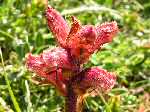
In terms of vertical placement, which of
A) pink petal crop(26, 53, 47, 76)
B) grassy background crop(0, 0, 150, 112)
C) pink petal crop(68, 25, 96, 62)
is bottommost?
grassy background crop(0, 0, 150, 112)

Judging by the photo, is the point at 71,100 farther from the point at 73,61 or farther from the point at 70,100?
the point at 73,61

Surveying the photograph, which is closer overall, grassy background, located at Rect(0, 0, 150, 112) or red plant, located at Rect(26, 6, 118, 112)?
red plant, located at Rect(26, 6, 118, 112)

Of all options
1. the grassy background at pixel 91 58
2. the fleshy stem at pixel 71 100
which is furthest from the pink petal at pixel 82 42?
the grassy background at pixel 91 58

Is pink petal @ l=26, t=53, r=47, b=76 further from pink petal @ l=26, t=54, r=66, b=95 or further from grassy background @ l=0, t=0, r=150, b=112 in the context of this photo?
grassy background @ l=0, t=0, r=150, b=112

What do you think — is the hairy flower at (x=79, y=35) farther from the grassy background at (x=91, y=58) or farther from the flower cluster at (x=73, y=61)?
the grassy background at (x=91, y=58)

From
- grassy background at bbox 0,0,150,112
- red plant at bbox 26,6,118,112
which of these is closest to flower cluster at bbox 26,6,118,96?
red plant at bbox 26,6,118,112

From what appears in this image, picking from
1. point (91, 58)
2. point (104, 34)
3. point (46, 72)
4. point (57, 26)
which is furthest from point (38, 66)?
point (91, 58)
